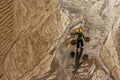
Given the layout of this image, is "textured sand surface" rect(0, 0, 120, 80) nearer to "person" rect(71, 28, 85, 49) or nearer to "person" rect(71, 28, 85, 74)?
"person" rect(71, 28, 85, 74)

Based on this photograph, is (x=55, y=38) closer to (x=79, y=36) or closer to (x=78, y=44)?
(x=78, y=44)

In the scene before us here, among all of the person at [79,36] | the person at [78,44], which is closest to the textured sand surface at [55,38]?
the person at [78,44]

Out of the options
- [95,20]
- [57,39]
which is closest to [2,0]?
[57,39]

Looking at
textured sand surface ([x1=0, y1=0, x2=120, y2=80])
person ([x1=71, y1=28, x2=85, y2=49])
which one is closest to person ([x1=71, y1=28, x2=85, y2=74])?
person ([x1=71, y1=28, x2=85, y2=49])

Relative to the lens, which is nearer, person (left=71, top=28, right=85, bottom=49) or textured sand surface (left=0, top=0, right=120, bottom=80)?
person (left=71, top=28, right=85, bottom=49)

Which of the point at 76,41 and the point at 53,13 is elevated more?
the point at 53,13

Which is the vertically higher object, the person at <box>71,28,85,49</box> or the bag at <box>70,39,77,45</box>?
the person at <box>71,28,85,49</box>

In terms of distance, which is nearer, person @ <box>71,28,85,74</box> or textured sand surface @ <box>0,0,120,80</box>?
person @ <box>71,28,85,74</box>

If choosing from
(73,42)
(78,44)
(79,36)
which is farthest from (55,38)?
(79,36)

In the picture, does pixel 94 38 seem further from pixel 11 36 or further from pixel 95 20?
pixel 11 36

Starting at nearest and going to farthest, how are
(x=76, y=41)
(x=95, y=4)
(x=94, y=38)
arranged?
1. (x=76, y=41)
2. (x=94, y=38)
3. (x=95, y=4)

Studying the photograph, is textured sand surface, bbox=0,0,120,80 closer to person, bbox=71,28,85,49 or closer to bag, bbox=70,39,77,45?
bag, bbox=70,39,77,45
